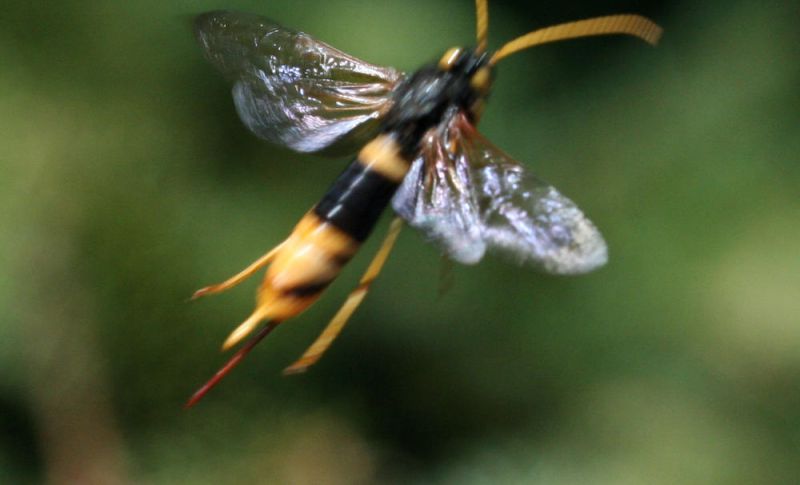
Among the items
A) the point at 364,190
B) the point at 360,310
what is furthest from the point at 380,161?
the point at 360,310

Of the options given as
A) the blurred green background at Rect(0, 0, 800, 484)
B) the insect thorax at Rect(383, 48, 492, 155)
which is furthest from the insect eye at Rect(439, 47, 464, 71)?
the blurred green background at Rect(0, 0, 800, 484)

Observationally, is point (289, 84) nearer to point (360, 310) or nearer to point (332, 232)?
Answer: point (332, 232)

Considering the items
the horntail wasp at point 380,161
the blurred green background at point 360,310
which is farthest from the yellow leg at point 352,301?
the blurred green background at point 360,310

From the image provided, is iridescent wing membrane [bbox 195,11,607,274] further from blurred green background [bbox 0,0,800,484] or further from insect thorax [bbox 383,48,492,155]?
blurred green background [bbox 0,0,800,484]

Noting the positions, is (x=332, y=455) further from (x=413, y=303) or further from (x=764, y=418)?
(x=764, y=418)

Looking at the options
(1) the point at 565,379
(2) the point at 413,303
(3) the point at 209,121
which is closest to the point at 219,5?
(3) the point at 209,121

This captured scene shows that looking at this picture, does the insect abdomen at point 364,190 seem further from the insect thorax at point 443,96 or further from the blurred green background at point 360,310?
the blurred green background at point 360,310
